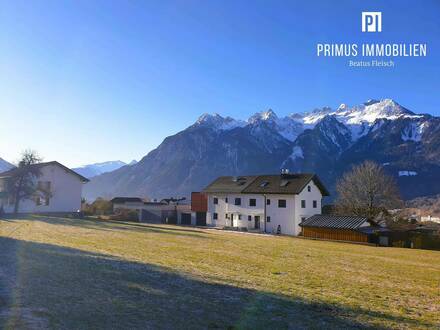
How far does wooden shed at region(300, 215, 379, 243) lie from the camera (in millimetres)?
47031

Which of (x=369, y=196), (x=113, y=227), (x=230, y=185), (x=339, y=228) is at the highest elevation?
(x=230, y=185)

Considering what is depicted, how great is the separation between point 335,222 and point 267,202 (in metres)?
12.2

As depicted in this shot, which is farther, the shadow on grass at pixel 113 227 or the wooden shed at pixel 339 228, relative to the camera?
the wooden shed at pixel 339 228

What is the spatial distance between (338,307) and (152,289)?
5.46 m

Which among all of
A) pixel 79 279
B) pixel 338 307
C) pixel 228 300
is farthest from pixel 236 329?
pixel 79 279

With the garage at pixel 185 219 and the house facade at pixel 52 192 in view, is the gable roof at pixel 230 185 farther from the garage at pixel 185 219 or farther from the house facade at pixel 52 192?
the house facade at pixel 52 192

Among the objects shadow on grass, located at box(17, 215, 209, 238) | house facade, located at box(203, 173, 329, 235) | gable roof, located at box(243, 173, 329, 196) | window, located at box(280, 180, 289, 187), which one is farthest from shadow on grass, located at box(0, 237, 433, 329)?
window, located at box(280, 180, 289, 187)

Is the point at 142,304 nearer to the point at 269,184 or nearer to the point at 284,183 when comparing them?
the point at 284,183

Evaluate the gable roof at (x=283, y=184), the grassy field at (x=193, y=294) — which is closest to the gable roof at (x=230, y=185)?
the gable roof at (x=283, y=184)

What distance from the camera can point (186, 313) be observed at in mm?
9938

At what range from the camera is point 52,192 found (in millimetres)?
59312

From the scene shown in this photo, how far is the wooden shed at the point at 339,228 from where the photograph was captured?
4703 cm

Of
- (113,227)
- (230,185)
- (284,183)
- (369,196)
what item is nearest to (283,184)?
(284,183)

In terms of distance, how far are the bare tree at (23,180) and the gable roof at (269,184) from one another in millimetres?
27337
